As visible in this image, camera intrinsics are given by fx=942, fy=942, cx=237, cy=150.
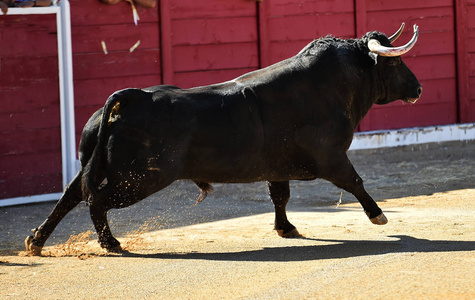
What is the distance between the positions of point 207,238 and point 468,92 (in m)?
6.36

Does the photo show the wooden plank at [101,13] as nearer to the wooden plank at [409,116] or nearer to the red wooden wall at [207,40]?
the red wooden wall at [207,40]

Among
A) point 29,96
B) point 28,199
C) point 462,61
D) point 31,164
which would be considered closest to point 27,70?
point 29,96

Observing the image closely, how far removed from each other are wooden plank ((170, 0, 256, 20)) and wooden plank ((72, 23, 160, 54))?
0.34 metres

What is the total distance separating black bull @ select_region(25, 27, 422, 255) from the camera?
20.1ft

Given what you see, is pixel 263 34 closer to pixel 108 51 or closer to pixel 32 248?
pixel 108 51

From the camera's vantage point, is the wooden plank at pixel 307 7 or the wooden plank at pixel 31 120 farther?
the wooden plank at pixel 307 7

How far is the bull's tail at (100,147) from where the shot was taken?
20.0 feet

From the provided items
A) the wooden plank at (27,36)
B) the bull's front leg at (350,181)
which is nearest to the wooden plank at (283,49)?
the wooden plank at (27,36)

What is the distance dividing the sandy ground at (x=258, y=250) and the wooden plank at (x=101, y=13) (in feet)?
6.15

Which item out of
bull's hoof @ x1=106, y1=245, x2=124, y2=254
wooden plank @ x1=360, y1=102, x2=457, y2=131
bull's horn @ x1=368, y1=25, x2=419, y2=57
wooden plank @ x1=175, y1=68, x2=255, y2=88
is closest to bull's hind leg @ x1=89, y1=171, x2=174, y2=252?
bull's hoof @ x1=106, y1=245, x2=124, y2=254

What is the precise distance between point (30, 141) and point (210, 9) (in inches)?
110

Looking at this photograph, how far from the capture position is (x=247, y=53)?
35.3 ft

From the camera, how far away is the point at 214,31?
10.6 metres

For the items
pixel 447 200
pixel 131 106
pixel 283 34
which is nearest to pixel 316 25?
pixel 283 34
